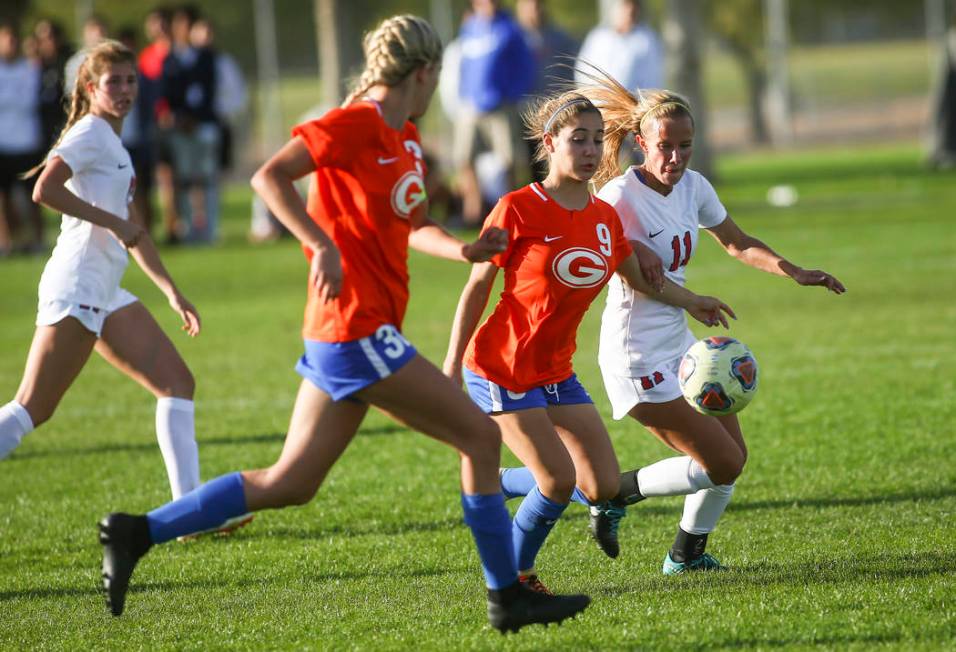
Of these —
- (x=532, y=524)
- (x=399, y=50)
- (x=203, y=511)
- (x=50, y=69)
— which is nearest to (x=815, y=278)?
(x=532, y=524)

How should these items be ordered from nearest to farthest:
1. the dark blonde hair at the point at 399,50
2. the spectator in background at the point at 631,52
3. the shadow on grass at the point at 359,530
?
the dark blonde hair at the point at 399,50
the shadow on grass at the point at 359,530
the spectator in background at the point at 631,52

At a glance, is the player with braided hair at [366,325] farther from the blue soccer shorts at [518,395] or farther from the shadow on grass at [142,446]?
the shadow on grass at [142,446]

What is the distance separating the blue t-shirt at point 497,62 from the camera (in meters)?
17.7

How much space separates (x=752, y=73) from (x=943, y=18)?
8362 millimetres

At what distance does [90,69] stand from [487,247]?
2554mm

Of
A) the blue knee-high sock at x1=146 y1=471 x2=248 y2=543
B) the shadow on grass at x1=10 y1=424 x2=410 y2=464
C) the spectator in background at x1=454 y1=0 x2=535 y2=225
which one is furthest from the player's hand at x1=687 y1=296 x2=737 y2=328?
the spectator in background at x1=454 y1=0 x2=535 y2=225

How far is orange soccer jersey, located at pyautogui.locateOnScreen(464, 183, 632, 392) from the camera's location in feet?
16.7

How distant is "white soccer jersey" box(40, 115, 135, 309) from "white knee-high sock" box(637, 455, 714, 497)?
2.44 metres

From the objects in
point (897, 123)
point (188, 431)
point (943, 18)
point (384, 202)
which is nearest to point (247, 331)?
point (188, 431)

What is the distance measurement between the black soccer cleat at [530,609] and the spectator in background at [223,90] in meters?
14.6

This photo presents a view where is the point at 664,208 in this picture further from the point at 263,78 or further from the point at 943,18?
the point at 943,18

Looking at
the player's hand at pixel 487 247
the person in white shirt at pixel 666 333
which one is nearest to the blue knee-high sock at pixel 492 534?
the player's hand at pixel 487 247

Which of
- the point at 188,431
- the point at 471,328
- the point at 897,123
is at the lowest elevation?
the point at 897,123

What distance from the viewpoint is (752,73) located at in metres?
46.2
